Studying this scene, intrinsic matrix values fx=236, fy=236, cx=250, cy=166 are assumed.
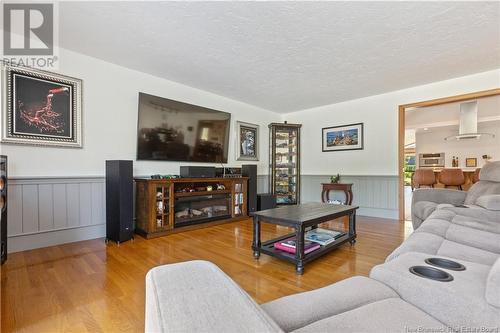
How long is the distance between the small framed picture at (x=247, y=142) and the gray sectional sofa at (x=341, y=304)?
13.0 ft

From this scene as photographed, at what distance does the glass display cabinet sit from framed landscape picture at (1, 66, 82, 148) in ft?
11.4

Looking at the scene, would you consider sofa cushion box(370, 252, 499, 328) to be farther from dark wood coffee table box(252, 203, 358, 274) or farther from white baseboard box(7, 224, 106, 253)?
white baseboard box(7, 224, 106, 253)

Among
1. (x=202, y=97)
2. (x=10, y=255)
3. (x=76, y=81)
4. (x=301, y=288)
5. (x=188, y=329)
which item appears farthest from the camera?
(x=202, y=97)

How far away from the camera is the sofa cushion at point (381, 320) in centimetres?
62

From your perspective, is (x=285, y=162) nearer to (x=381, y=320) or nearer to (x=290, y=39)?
(x=290, y=39)

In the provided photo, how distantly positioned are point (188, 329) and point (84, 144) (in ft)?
10.5

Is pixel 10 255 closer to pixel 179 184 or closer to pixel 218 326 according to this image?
pixel 179 184

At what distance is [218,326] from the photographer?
454 mm

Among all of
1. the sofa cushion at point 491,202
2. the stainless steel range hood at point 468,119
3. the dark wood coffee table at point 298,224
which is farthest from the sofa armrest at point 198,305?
the stainless steel range hood at point 468,119

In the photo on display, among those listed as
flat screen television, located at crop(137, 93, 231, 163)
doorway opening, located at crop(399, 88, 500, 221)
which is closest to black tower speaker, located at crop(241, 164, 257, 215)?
flat screen television, located at crop(137, 93, 231, 163)

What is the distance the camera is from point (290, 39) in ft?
8.34

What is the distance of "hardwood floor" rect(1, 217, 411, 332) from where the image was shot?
1.40m

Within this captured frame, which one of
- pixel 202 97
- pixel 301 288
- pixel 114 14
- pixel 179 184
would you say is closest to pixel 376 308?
pixel 301 288

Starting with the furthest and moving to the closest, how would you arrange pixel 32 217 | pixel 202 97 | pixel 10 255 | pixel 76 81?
pixel 202 97, pixel 76 81, pixel 32 217, pixel 10 255
